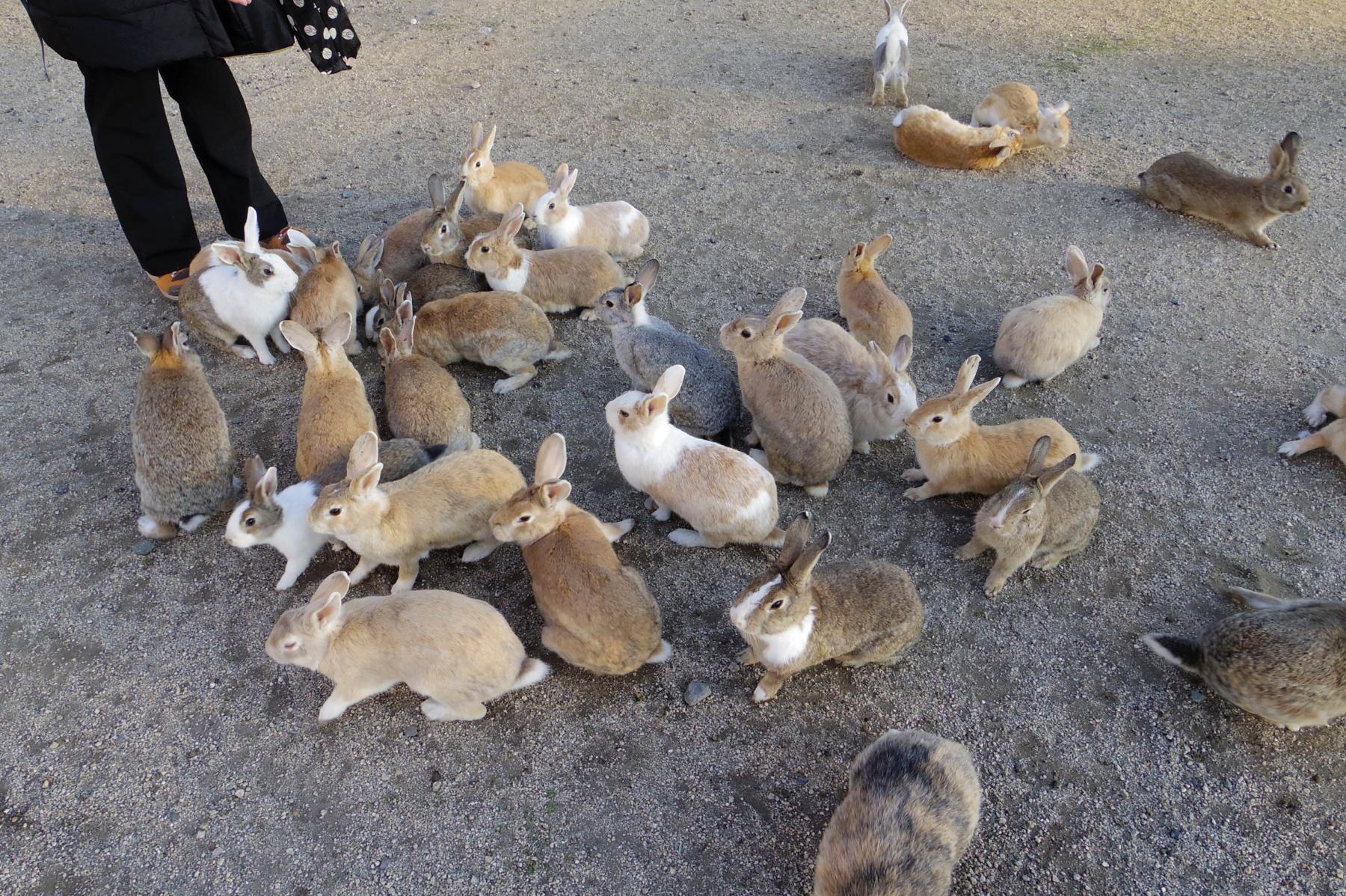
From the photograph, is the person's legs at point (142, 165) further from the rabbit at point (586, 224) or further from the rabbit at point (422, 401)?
the rabbit at point (586, 224)

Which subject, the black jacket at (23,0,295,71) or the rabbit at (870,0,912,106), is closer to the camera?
the black jacket at (23,0,295,71)

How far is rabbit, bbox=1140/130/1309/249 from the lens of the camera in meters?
5.43

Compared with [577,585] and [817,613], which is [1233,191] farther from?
[577,585]

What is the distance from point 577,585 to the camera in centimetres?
318

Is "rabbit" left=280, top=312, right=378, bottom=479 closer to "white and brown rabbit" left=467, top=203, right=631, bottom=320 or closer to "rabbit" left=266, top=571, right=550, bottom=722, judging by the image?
"rabbit" left=266, top=571, right=550, bottom=722

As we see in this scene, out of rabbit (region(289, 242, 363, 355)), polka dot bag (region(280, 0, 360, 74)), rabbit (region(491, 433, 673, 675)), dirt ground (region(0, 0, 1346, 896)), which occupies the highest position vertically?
polka dot bag (region(280, 0, 360, 74))

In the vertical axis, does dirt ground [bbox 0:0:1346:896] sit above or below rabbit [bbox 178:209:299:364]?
below

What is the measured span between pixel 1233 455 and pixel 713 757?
10.4 ft

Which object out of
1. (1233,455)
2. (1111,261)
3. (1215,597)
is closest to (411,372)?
(1215,597)

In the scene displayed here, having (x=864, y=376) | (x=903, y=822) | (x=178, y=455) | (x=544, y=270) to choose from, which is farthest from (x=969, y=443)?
(x=178, y=455)

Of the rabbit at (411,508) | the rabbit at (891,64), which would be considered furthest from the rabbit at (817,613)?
the rabbit at (891,64)

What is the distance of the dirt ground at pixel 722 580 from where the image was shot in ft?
9.45

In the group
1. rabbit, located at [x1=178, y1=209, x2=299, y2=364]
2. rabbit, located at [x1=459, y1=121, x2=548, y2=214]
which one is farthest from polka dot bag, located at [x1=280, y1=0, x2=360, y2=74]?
rabbit, located at [x1=178, y1=209, x2=299, y2=364]

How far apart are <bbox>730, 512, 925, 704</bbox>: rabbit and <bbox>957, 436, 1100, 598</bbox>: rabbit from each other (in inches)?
19.1
